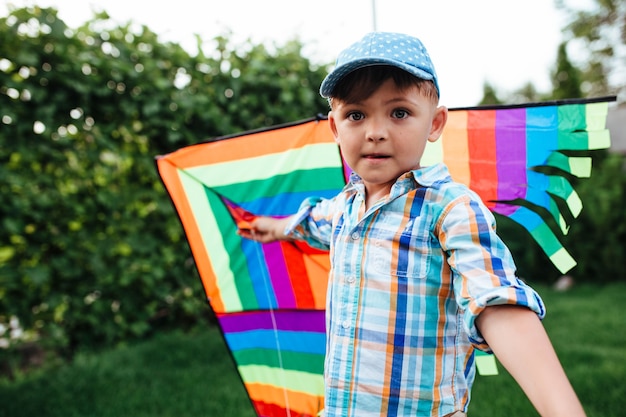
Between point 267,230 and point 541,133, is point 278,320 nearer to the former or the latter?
point 267,230

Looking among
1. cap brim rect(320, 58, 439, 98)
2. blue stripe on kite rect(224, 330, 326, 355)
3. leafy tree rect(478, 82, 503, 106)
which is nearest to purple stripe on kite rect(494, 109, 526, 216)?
cap brim rect(320, 58, 439, 98)

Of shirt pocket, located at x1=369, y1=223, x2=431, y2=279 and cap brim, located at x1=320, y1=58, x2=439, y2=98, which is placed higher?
cap brim, located at x1=320, y1=58, x2=439, y2=98

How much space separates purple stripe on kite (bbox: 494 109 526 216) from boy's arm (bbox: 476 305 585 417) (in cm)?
80

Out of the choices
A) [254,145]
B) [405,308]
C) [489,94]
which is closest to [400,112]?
[405,308]

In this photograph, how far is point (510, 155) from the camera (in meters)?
1.76

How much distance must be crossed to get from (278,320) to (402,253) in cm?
108

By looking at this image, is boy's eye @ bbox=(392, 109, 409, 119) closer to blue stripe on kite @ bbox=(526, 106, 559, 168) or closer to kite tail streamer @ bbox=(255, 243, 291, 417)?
blue stripe on kite @ bbox=(526, 106, 559, 168)

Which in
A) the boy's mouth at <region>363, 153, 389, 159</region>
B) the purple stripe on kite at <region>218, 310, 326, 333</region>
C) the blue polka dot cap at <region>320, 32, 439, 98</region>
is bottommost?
the purple stripe on kite at <region>218, 310, 326, 333</region>

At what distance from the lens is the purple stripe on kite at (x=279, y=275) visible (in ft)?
7.14

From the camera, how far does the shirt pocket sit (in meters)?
1.24

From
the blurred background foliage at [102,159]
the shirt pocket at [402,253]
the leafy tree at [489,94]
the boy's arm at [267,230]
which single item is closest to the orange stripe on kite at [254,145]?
the boy's arm at [267,230]

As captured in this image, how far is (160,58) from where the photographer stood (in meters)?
3.97

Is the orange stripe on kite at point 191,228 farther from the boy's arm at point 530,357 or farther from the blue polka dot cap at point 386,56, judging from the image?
the boy's arm at point 530,357

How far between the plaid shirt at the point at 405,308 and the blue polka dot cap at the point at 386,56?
9.7 inches
